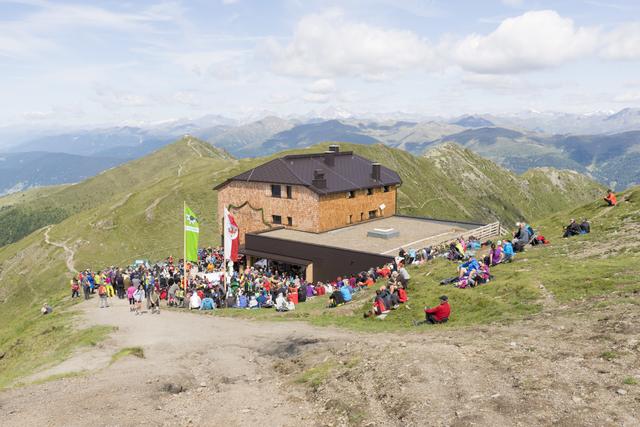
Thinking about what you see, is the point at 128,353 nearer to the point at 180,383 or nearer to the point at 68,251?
the point at 180,383

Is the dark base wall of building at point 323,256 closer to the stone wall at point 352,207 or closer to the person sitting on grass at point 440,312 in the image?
the stone wall at point 352,207

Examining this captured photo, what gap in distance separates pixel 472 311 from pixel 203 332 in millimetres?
13934

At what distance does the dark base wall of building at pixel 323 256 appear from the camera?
4178 centimetres

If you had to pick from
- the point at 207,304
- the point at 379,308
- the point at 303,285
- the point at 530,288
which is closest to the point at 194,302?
the point at 207,304

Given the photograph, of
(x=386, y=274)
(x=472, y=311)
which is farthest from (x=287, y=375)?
(x=386, y=274)

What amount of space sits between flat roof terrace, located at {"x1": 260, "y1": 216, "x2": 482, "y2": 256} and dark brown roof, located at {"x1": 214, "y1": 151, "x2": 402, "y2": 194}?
4.88 m

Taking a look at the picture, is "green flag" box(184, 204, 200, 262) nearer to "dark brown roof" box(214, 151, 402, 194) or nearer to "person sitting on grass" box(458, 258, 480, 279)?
"person sitting on grass" box(458, 258, 480, 279)

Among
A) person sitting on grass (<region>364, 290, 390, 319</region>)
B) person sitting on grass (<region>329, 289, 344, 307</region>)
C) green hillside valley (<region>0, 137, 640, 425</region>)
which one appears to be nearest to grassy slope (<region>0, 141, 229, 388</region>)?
green hillside valley (<region>0, 137, 640, 425</region>)

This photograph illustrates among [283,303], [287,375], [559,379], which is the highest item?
[559,379]

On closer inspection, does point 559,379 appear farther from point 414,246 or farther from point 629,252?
point 414,246

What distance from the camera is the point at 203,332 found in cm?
2655

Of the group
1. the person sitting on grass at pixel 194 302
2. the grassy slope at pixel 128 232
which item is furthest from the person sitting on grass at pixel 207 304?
the grassy slope at pixel 128 232

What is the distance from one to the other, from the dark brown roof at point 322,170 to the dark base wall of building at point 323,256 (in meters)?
8.41

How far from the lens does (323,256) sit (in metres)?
45.2
